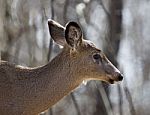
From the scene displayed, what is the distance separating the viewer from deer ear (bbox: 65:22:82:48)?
34.4 ft

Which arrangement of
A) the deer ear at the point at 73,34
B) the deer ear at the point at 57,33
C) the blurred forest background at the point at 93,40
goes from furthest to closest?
the blurred forest background at the point at 93,40
the deer ear at the point at 57,33
the deer ear at the point at 73,34

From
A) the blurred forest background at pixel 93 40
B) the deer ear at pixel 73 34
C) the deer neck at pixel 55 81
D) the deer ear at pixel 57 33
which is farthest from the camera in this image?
the blurred forest background at pixel 93 40

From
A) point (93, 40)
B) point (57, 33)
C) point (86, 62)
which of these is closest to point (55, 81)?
point (86, 62)

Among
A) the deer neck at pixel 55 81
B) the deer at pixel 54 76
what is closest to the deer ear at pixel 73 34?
the deer at pixel 54 76

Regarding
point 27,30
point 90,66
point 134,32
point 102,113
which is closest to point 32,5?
point 27,30

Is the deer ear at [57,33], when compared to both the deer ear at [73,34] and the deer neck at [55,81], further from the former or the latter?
the deer neck at [55,81]

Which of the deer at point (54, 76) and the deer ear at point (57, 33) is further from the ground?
the deer ear at point (57, 33)

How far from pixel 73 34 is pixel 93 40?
10.1 metres

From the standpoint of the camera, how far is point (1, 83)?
10.5 metres

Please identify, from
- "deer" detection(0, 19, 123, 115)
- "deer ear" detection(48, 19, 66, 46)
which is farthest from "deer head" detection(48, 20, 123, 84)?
"deer ear" detection(48, 19, 66, 46)

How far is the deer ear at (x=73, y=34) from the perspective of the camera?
10498 millimetres

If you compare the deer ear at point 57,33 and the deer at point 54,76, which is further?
the deer ear at point 57,33

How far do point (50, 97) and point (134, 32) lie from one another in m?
13.4

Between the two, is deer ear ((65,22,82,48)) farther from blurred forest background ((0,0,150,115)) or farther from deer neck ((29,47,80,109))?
blurred forest background ((0,0,150,115))
